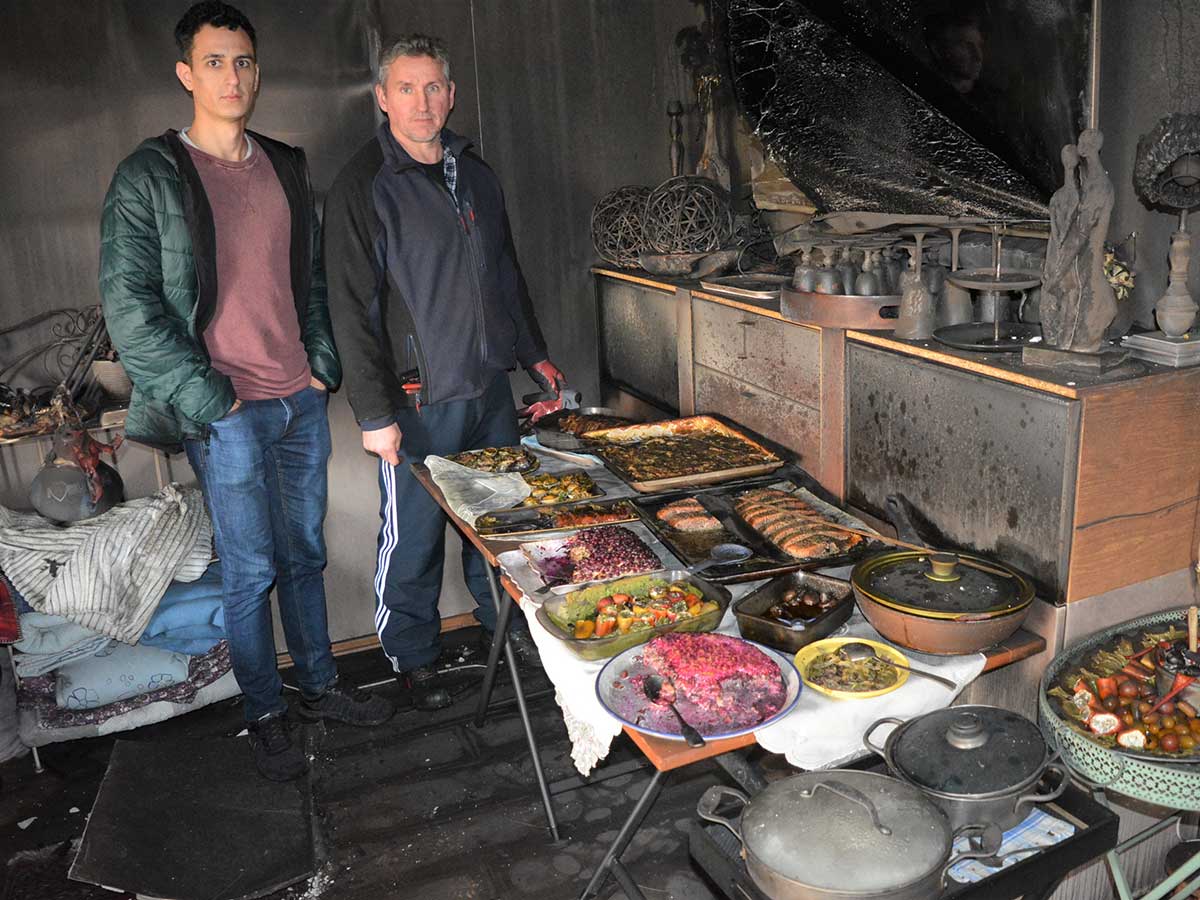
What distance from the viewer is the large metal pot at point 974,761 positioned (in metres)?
1.87

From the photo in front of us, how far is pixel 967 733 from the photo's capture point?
197 cm

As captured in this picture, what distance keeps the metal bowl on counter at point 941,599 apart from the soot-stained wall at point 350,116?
2794 millimetres

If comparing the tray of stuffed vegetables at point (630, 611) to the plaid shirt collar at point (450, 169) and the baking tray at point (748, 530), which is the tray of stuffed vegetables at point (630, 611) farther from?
the plaid shirt collar at point (450, 169)

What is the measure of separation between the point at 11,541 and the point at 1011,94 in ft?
12.2

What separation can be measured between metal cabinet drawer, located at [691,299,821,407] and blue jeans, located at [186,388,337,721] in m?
1.49

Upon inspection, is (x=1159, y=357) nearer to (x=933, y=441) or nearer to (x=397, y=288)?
(x=933, y=441)

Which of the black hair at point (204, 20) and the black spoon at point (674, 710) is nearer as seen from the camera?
the black spoon at point (674, 710)

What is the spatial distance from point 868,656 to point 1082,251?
1063 millimetres

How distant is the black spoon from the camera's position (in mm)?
1935

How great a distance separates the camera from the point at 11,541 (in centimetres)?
378

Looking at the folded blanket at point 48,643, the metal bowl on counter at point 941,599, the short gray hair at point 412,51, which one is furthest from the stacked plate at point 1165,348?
the folded blanket at point 48,643

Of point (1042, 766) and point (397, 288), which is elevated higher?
point (397, 288)

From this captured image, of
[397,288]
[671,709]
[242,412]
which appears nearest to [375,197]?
[397,288]

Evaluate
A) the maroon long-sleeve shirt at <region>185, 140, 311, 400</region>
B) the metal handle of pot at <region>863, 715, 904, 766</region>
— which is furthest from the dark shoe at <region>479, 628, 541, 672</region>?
the metal handle of pot at <region>863, 715, 904, 766</region>
